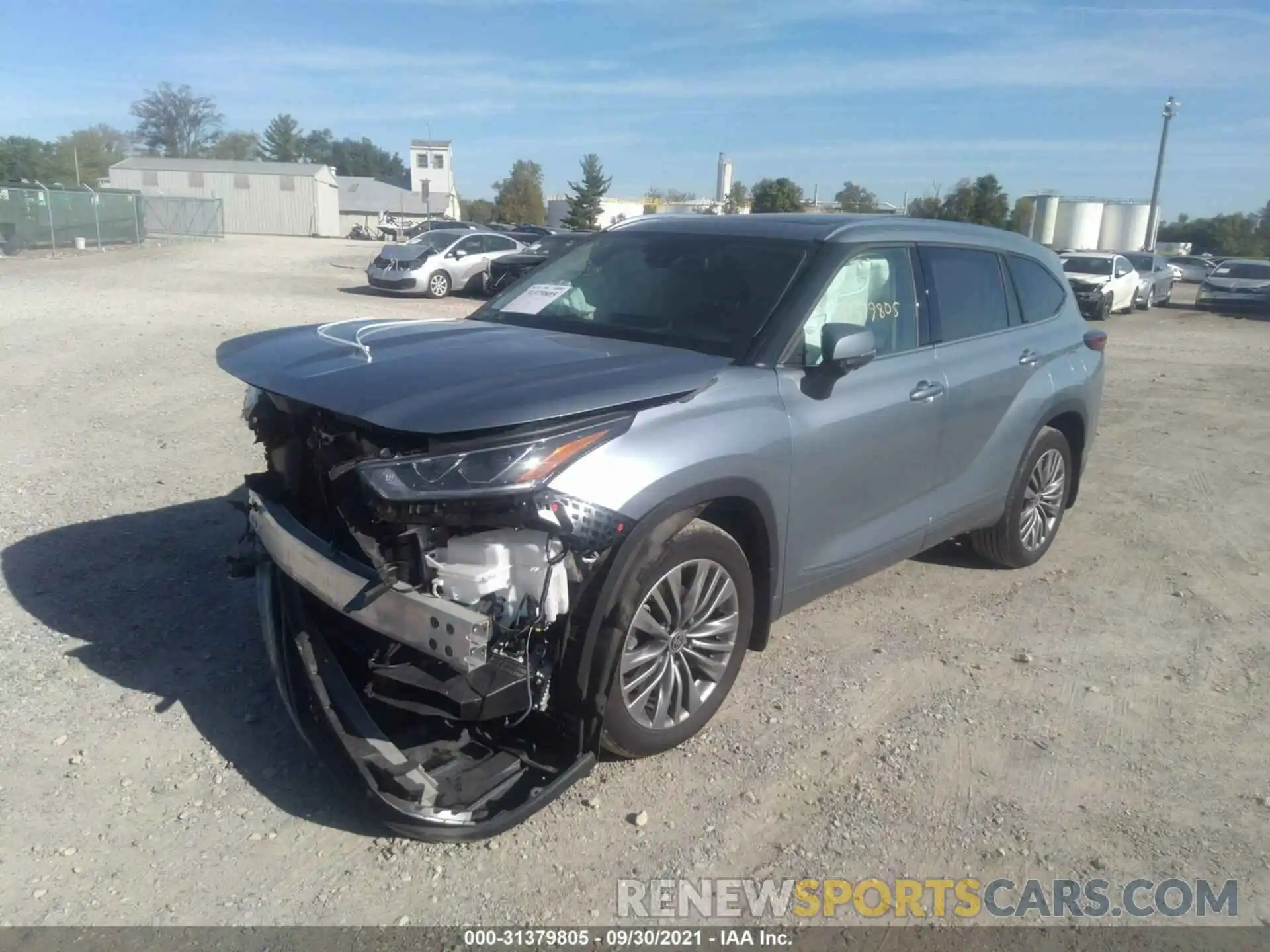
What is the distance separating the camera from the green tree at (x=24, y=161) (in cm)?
7094

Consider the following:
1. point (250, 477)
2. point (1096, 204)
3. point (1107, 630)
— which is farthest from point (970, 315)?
point (1096, 204)

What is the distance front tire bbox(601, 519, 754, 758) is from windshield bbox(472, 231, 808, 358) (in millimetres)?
861

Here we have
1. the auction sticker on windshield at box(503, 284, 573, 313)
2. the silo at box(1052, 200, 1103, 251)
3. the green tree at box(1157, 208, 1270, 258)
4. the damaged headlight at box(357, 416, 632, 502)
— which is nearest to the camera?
the damaged headlight at box(357, 416, 632, 502)

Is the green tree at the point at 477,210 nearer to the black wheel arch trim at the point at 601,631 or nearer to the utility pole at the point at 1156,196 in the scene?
the utility pole at the point at 1156,196

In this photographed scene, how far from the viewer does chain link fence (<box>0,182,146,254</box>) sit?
99.1 ft

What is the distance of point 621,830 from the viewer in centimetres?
330

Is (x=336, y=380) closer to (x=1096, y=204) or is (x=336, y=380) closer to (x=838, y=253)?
(x=838, y=253)

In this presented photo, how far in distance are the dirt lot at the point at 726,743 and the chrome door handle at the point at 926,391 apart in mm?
1182

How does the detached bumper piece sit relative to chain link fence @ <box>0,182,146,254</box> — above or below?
below

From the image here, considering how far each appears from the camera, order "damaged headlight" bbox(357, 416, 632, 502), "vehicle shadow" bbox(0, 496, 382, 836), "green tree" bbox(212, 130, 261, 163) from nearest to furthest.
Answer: "damaged headlight" bbox(357, 416, 632, 502) → "vehicle shadow" bbox(0, 496, 382, 836) → "green tree" bbox(212, 130, 261, 163)

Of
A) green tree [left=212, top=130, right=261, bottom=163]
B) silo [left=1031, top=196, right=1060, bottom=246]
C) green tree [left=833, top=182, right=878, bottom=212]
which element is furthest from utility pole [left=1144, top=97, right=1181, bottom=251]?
green tree [left=212, top=130, right=261, bottom=163]

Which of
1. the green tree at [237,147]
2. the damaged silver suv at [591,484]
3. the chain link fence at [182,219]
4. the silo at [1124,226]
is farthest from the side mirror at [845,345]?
the green tree at [237,147]

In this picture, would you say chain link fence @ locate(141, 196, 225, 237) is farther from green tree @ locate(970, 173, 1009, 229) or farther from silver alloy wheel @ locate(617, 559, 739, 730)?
silver alloy wheel @ locate(617, 559, 739, 730)

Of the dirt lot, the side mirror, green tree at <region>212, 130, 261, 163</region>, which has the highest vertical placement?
green tree at <region>212, 130, 261, 163</region>
